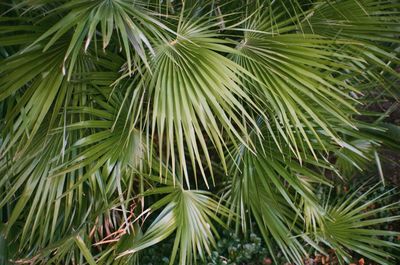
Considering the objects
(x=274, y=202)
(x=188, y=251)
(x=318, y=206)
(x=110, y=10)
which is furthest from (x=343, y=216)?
(x=110, y=10)

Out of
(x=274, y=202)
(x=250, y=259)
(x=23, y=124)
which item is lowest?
(x=250, y=259)

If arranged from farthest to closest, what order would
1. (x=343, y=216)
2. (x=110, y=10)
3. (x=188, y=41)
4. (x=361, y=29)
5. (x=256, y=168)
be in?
(x=343, y=216) → (x=256, y=168) → (x=361, y=29) → (x=188, y=41) → (x=110, y=10)

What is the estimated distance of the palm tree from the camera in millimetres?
1604

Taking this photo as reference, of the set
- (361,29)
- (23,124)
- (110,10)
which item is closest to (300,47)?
(361,29)

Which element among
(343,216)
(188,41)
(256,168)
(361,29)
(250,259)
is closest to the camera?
(188,41)

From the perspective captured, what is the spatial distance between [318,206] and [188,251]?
605mm

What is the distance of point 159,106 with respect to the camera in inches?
62.8

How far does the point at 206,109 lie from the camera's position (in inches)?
62.8

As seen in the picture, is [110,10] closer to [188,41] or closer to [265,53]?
[188,41]

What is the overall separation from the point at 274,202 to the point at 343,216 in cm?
36

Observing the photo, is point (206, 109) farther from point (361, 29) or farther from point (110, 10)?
point (361, 29)

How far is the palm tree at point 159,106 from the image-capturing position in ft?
→ 5.26

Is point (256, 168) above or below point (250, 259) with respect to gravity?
above

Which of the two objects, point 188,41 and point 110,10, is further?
point 188,41
